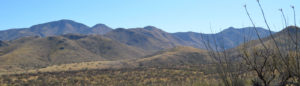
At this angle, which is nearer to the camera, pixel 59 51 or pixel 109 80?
pixel 109 80

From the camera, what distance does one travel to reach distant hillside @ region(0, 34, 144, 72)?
106 metres

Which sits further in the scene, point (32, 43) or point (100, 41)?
point (100, 41)

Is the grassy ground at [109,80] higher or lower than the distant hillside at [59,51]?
lower

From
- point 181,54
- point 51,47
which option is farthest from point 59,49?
point 181,54

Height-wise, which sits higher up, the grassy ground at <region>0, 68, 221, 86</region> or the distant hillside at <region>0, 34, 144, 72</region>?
the distant hillside at <region>0, 34, 144, 72</region>

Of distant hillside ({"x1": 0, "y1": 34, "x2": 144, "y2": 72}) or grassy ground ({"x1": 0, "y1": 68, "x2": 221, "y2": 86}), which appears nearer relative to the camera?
grassy ground ({"x1": 0, "y1": 68, "x2": 221, "y2": 86})

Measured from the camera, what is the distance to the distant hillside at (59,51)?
106m

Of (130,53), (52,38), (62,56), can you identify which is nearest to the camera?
(62,56)

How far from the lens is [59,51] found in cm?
13450

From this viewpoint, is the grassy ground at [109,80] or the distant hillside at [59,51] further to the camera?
the distant hillside at [59,51]

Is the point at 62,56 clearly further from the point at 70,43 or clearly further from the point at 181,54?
the point at 181,54

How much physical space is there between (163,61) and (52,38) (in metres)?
100

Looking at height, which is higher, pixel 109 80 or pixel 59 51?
pixel 59 51

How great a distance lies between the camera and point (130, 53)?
580 ft
